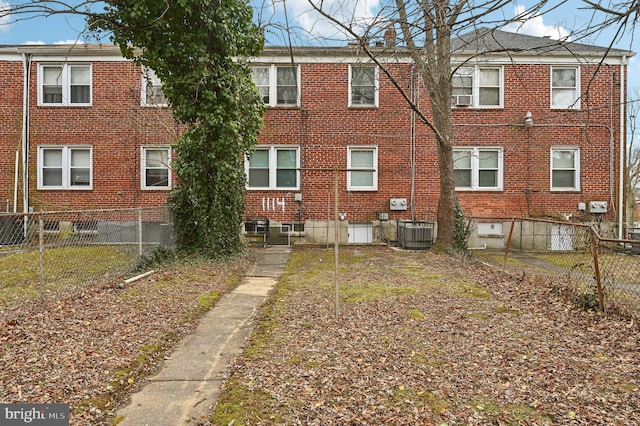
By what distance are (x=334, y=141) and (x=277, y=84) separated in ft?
8.99

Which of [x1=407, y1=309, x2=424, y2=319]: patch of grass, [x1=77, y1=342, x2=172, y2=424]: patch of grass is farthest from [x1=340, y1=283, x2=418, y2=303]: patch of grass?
[x1=77, y1=342, x2=172, y2=424]: patch of grass

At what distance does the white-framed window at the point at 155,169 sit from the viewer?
547 inches

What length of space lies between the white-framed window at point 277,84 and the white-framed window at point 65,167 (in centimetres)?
625

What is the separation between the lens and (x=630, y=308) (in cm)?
517

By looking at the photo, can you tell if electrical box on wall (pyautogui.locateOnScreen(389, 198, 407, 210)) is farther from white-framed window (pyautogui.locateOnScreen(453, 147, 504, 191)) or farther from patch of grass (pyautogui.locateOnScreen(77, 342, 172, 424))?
patch of grass (pyautogui.locateOnScreen(77, 342, 172, 424))

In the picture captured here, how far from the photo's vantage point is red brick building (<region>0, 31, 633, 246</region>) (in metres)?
13.7

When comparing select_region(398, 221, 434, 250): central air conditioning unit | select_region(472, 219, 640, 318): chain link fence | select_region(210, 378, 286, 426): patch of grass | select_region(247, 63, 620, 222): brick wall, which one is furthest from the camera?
select_region(247, 63, 620, 222): brick wall

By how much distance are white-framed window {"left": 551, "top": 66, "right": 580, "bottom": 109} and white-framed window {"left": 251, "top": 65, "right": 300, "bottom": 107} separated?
8758mm

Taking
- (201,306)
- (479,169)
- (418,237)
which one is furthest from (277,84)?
(201,306)

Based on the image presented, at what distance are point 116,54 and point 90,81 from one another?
1.28 metres

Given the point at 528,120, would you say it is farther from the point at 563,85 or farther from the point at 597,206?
the point at 597,206

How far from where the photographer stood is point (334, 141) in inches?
547

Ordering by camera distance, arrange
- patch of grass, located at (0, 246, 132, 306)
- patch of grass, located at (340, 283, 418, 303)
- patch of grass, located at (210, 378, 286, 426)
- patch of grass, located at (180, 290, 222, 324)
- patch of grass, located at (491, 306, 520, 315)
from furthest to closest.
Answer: patch of grass, located at (0, 246, 132, 306) → patch of grass, located at (340, 283, 418, 303) → patch of grass, located at (491, 306, 520, 315) → patch of grass, located at (180, 290, 222, 324) → patch of grass, located at (210, 378, 286, 426)

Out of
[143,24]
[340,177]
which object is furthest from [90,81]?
Result: [340,177]
